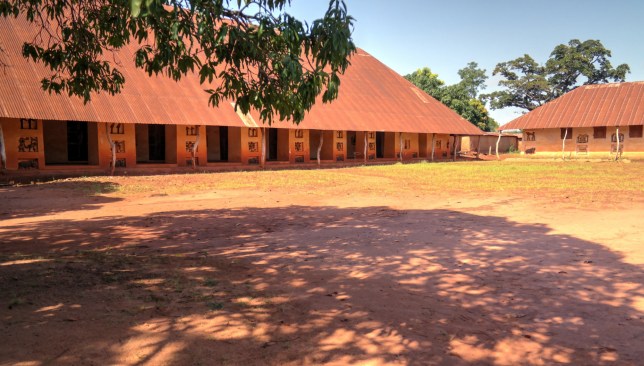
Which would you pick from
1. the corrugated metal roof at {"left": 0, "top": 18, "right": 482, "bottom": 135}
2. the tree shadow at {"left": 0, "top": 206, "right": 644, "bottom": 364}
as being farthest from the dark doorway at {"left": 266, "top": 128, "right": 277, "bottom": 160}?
the tree shadow at {"left": 0, "top": 206, "right": 644, "bottom": 364}

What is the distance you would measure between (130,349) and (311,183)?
1354 cm

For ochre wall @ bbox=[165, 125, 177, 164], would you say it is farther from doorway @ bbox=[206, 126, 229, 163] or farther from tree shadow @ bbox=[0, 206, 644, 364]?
tree shadow @ bbox=[0, 206, 644, 364]

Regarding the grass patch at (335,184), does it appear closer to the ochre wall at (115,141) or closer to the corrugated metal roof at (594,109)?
the ochre wall at (115,141)

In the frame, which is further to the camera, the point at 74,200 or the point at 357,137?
the point at 357,137

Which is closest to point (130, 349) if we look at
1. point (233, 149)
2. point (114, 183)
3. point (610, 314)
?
point (610, 314)

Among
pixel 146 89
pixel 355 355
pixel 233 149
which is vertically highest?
pixel 146 89

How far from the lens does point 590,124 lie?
1272 inches

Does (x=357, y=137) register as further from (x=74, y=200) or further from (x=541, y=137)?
(x=74, y=200)

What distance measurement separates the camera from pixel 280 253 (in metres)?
6.36

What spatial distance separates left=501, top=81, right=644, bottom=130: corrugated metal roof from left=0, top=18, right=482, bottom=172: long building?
26.4ft

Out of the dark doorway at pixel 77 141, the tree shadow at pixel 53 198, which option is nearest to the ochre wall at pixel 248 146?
the dark doorway at pixel 77 141

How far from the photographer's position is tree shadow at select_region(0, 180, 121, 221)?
1011cm

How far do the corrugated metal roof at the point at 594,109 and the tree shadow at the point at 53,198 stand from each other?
30.8 meters

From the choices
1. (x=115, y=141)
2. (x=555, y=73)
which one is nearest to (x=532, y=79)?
(x=555, y=73)
